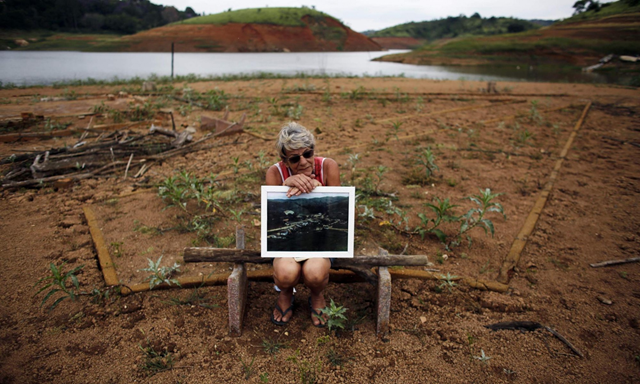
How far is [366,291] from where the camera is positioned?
8.75 ft

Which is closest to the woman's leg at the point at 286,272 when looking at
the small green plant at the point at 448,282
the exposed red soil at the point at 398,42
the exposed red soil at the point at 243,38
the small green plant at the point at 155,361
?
the small green plant at the point at 155,361

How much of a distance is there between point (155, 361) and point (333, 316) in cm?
109

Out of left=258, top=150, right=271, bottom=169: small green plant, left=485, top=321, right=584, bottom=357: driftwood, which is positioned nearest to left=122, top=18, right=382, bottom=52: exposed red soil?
left=258, top=150, right=271, bottom=169: small green plant

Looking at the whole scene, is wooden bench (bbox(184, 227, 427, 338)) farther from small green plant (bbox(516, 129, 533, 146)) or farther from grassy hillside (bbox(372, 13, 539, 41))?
grassy hillside (bbox(372, 13, 539, 41))

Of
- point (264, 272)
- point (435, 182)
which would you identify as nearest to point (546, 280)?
point (435, 182)

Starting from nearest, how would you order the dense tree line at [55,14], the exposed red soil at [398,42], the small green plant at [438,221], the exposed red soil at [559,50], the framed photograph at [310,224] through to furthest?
the framed photograph at [310,224]
the small green plant at [438,221]
the dense tree line at [55,14]
the exposed red soil at [559,50]
the exposed red soil at [398,42]

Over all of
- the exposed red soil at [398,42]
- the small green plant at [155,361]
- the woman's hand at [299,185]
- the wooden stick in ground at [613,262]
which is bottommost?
the small green plant at [155,361]

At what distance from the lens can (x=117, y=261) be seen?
9.61 feet

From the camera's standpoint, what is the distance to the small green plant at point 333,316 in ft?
7.00

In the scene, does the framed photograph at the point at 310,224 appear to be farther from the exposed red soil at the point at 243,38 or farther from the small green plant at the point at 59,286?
the exposed red soil at the point at 243,38

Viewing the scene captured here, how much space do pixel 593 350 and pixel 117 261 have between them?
3.49 metres

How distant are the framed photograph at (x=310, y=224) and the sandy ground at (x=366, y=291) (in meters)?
0.42

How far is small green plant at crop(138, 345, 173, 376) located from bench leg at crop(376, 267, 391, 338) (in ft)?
4.17

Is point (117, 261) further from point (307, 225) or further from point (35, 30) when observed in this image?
point (35, 30)
